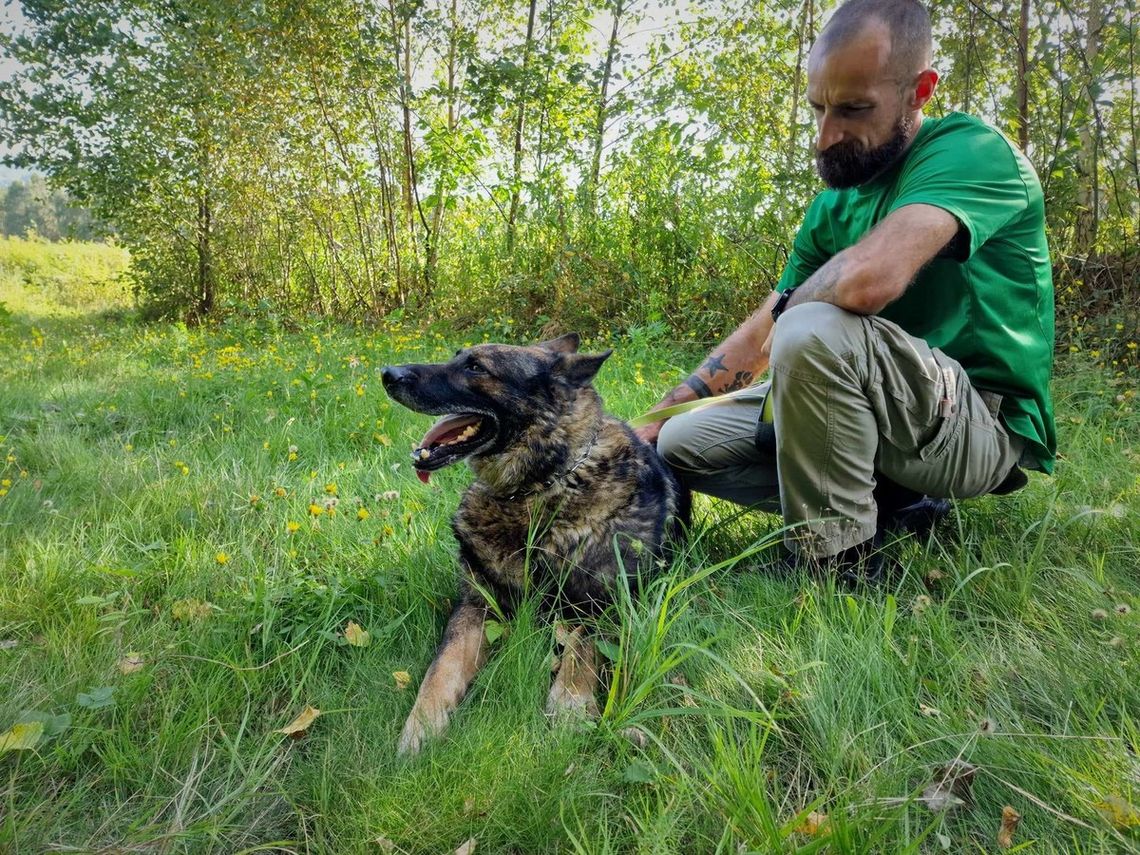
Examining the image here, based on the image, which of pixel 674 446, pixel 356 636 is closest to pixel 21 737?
pixel 356 636

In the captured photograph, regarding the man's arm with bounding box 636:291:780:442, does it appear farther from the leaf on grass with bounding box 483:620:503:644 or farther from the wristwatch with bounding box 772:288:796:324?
the leaf on grass with bounding box 483:620:503:644

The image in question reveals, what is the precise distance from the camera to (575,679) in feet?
5.29

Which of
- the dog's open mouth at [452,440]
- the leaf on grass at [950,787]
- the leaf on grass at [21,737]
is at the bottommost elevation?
the leaf on grass at [950,787]

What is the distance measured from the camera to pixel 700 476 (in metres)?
2.65

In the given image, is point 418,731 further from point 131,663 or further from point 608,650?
point 131,663

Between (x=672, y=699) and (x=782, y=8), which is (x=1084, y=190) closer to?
(x=782, y=8)

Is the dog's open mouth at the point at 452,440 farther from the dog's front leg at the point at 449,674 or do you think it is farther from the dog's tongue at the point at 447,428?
the dog's front leg at the point at 449,674

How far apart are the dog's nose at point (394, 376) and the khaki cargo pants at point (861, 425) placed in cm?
114

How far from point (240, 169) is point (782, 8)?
23.3 ft

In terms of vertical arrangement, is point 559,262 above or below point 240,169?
below

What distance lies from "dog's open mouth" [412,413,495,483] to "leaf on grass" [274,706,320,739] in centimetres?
76

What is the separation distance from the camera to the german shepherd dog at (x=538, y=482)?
1.93 m

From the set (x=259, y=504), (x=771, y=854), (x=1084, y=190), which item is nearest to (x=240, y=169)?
(x=259, y=504)

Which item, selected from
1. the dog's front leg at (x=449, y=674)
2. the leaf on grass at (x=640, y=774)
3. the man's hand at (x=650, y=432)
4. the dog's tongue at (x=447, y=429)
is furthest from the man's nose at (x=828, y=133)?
the leaf on grass at (x=640, y=774)
